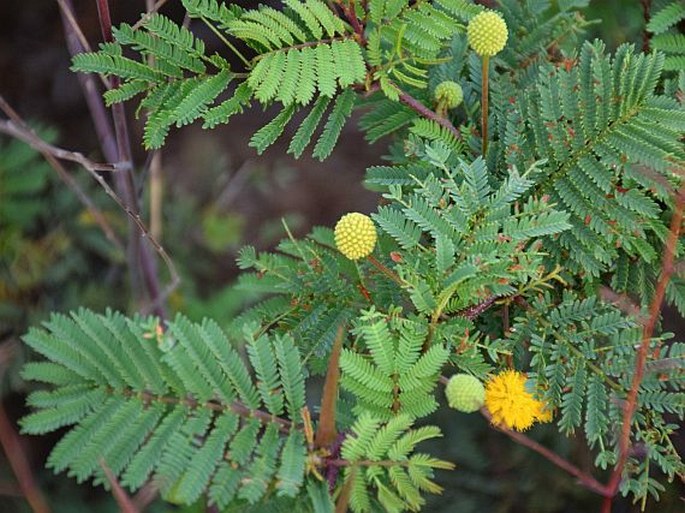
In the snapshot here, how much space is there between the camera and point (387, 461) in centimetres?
92

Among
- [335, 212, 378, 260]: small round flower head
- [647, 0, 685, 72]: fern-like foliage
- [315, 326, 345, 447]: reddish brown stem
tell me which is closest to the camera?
[315, 326, 345, 447]: reddish brown stem

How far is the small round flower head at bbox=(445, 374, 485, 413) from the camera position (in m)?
0.93

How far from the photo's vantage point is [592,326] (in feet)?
3.35

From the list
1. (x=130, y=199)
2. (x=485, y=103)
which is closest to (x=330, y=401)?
(x=485, y=103)

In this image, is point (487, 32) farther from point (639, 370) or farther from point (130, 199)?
point (130, 199)

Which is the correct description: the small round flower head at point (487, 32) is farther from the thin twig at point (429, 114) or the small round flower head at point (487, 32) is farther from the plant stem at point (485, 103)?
the thin twig at point (429, 114)

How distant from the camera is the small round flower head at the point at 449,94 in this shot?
45.6 inches

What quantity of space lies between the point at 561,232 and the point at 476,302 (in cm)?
17

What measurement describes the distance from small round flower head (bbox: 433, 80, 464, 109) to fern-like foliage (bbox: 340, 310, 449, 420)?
38 cm

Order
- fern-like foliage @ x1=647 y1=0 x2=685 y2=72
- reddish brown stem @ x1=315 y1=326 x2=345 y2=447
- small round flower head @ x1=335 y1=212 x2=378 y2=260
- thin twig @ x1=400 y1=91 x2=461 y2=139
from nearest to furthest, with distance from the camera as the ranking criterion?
1. reddish brown stem @ x1=315 y1=326 x2=345 y2=447
2. small round flower head @ x1=335 y1=212 x2=378 y2=260
3. thin twig @ x1=400 y1=91 x2=461 y2=139
4. fern-like foliage @ x1=647 y1=0 x2=685 y2=72

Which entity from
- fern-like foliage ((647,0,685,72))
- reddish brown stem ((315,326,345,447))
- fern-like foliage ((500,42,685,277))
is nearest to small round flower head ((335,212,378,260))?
reddish brown stem ((315,326,345,447))

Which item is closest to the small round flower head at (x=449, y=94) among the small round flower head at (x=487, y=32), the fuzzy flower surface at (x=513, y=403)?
the small round flower head at (x=487, y=32)

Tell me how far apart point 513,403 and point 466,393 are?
0.12 metres

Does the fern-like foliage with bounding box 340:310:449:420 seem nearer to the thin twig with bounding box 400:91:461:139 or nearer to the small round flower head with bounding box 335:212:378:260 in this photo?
the small round flower head with bounding box 335:212:378:260
